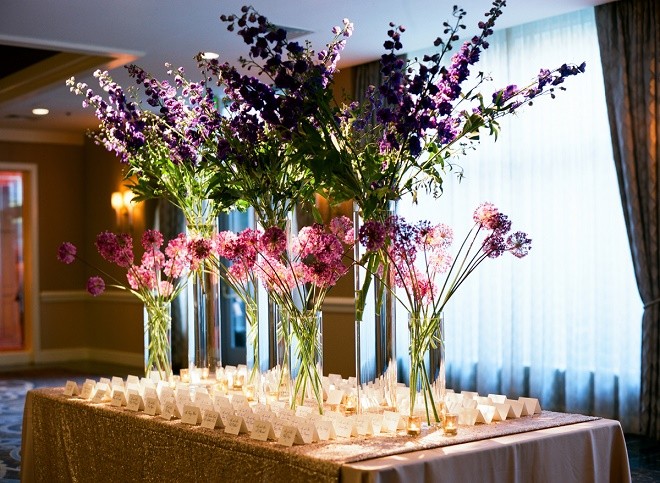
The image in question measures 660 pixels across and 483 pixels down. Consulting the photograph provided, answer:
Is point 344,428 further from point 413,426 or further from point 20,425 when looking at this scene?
point 20,425

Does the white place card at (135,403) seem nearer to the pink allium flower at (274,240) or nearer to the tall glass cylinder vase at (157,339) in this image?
the tall glass cylinder vase at (157,339)

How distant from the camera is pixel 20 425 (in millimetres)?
7938

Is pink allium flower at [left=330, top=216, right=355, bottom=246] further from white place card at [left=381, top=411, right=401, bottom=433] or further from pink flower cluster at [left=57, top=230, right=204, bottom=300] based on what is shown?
pink flower cluster at [left=57, top=230, right=204, bottom=300]

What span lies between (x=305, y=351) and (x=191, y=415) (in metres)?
0.43

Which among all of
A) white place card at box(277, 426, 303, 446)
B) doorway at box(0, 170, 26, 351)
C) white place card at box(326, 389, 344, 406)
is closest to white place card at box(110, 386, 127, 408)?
white place card at box(326, 389, 344, 406)

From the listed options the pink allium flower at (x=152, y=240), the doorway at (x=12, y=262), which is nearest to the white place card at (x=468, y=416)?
the pink allium flower at (x=152, y=240)

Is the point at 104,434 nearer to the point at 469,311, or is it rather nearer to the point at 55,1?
the point at 55,1

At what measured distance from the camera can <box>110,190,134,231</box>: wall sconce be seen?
12.4 meters

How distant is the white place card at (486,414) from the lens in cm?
307

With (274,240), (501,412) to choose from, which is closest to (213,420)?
(274,240)

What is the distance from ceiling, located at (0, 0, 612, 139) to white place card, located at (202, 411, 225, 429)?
4094 mm

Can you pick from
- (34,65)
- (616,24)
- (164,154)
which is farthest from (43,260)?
(164,154)

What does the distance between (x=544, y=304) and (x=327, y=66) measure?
15.4 ft

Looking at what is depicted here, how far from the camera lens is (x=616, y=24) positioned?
6949mm
